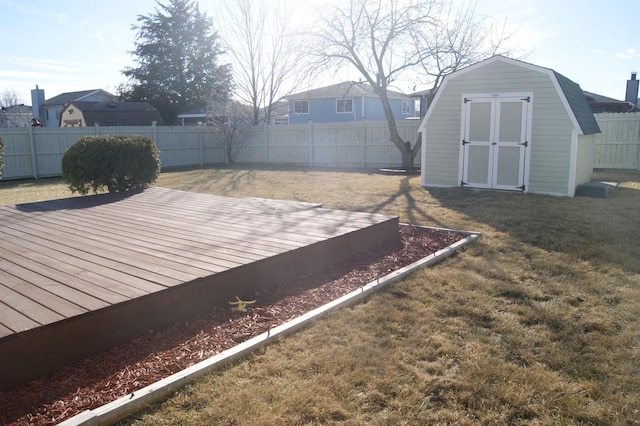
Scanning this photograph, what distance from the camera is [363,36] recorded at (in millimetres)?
15305

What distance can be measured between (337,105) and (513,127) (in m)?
23.4

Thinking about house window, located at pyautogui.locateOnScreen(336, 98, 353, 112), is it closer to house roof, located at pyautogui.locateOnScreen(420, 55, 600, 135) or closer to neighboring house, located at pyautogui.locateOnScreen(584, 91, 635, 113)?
neighboring house, located at pyautogui.locateOnScreen(584, 91, 635, 113)

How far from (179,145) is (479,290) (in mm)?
17844

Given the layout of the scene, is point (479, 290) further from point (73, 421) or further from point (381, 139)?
point (381, 139)

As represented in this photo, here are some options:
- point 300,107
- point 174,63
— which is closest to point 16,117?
point 174,63

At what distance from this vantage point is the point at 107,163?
864 centimetres

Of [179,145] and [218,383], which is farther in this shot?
[179,145]

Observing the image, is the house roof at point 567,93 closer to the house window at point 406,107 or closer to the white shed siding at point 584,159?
the white shed siding at point 584,159

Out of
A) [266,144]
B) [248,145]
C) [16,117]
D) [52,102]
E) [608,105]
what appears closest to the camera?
[266,144]

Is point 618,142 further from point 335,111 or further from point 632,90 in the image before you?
point 335,111

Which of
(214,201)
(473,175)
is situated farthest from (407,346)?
(473,175)

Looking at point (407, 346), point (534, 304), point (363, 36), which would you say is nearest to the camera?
point (407, 346)

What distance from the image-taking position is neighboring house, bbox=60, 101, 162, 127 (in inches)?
1222

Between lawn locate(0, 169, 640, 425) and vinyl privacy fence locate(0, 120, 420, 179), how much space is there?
40.1 feet
